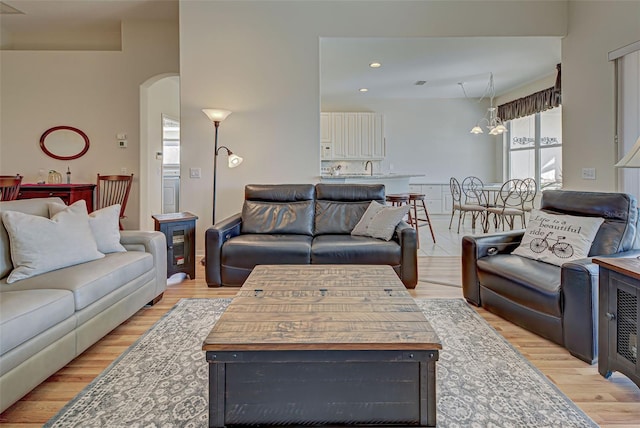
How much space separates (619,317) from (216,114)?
3831mm

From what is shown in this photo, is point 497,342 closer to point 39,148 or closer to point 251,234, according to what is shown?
point 251,234

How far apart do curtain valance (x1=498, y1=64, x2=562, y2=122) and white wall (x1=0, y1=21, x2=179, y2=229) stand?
5997mm

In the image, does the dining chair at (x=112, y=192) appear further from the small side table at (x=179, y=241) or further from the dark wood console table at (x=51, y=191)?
the small side table at (x=179, y=241)

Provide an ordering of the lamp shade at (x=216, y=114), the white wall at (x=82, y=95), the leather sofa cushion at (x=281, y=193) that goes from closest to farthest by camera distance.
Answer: the leather sofa cushion at (x=281, y=193)
the lamp shade at (x=216, y=114)
the white wall at (x=82, y=95)

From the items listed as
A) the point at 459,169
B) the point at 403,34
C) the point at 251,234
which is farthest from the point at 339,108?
the point at 251,234

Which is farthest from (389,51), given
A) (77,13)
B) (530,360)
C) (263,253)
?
(530,360)

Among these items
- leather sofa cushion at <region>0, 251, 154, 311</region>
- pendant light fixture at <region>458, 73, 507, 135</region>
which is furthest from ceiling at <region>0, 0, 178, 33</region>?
pendant light fixture at <region>458, 73, 507, 135</region>

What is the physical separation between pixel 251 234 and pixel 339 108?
5.77m

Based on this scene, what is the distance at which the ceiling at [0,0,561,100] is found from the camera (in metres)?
4.82

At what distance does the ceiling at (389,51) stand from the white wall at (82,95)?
1.35ft

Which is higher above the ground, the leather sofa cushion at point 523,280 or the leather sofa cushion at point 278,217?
the leather sofa cushion at point 278,217

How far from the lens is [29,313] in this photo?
1626 mm

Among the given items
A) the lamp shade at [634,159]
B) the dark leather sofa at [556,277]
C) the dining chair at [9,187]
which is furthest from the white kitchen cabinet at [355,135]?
the lamp shade at [634,159]

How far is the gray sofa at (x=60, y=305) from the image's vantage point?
61.2 inches
